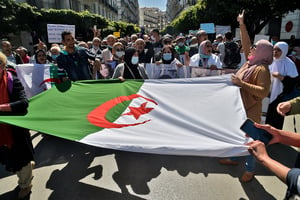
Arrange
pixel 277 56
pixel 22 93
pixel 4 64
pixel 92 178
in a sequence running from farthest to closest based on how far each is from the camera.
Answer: pixel 277 56, pixel 92 178, pixel 22 93, pixel 4 64

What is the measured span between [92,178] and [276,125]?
3.38 meters

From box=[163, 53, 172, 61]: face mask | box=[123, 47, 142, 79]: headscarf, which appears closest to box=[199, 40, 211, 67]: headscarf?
box=[163, 53, 172, 61]: face mask

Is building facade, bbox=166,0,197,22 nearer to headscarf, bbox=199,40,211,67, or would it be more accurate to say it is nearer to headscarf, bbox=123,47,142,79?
headscarf, bbox=199,40,211,67

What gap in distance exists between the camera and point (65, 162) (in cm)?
359

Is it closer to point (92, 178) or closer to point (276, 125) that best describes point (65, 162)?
point (92, 178)

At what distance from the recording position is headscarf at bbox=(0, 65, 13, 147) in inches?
93.4

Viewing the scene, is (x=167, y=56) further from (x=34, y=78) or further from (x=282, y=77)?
(x=34, y=78)

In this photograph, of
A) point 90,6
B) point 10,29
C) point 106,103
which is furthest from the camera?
point 90,6

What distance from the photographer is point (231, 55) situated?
6160 mm

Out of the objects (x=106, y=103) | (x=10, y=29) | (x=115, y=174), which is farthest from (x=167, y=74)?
(x=10, y=29)

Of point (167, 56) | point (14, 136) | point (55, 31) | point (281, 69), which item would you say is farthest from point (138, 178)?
point (55, 31)

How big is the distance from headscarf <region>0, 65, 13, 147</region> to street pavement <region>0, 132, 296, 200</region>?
80cm

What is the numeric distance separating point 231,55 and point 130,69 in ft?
11.8

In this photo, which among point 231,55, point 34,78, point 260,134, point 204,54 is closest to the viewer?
point 260,134
